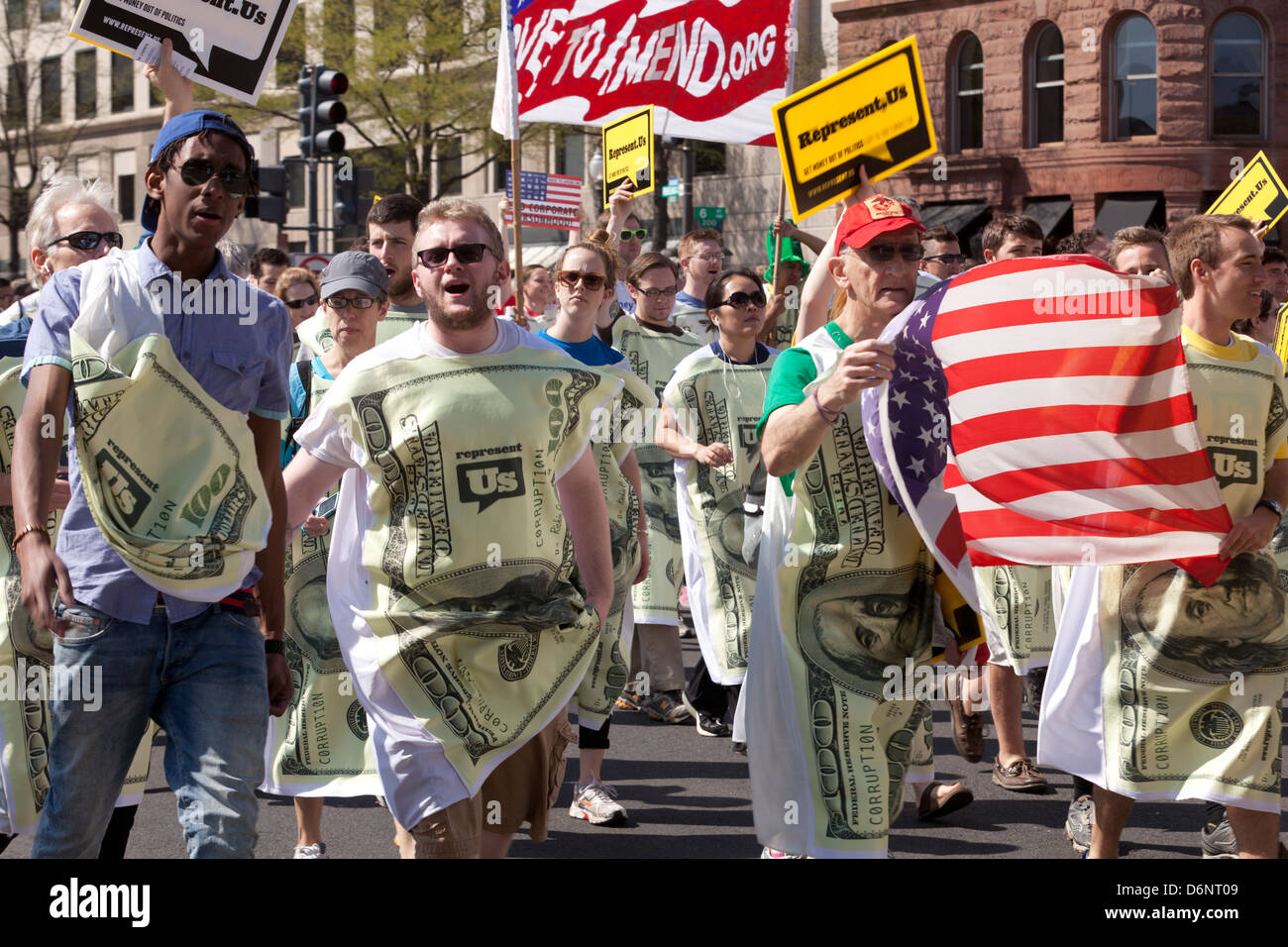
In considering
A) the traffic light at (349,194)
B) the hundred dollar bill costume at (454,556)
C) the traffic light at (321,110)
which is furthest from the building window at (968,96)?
the hundred dollar bill costume at (454,556)

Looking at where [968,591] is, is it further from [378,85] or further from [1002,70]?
[378,85]

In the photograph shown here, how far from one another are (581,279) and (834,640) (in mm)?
2779

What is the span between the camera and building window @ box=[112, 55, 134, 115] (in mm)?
50031

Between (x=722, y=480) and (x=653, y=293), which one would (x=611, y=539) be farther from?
(x=653, y=293)

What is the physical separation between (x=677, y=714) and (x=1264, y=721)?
4330 millimetres

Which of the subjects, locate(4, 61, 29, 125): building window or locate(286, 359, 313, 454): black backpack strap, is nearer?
locate(286, 359, 313, 454): black backpack strap

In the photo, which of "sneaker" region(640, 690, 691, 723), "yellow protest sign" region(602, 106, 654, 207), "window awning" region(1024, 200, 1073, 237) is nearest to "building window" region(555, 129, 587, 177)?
"window awning" region(1024, 200, 1073, 237)

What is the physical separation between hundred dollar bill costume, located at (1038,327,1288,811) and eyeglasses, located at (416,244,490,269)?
223 centimetres

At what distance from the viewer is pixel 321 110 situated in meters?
16.3

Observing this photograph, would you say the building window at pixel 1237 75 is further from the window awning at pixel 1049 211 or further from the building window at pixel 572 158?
the building window at pixel 572 158

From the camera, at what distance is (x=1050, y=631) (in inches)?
303

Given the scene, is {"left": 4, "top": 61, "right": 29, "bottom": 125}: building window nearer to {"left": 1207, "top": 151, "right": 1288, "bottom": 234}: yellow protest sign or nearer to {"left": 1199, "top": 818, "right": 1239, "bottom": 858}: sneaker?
{"left": 1207, "top": 151, "right": 1288, "bottom": 234}: yellow protest sign

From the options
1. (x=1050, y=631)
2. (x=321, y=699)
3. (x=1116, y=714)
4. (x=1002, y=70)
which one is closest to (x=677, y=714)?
(x=1050, y=631)
